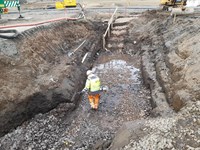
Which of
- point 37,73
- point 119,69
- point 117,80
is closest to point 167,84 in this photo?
point 117,80

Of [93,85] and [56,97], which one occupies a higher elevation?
[93,85]

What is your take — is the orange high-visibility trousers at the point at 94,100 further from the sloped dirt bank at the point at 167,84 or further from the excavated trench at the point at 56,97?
the sloped dirt bank at the point at 167,84

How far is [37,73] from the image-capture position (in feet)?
35.6

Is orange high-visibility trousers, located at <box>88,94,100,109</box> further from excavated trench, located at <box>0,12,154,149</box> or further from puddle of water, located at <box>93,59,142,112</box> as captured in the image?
puddle of water, located at <box>93,59,142,112</box>

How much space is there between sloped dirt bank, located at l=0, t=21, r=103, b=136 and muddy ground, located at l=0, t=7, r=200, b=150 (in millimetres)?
45

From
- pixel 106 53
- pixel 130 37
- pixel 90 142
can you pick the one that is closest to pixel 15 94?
pixel 90 142

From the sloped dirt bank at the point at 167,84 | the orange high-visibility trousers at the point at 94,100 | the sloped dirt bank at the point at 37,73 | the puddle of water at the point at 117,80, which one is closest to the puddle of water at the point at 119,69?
the puddle of water at the point at 117,80

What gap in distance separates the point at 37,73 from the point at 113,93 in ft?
13.1

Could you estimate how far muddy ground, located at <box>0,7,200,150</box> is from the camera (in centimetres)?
673

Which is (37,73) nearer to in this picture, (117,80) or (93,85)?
(93,85)

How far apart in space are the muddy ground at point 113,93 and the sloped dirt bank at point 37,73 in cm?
5

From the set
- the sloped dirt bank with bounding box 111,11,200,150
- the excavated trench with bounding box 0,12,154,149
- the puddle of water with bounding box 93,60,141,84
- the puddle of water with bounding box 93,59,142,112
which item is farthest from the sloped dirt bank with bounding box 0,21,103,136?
the sloped dirt bank with bounding box 111,11,200,150

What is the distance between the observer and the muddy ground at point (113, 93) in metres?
6.73

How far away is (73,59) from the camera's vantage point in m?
13.4
